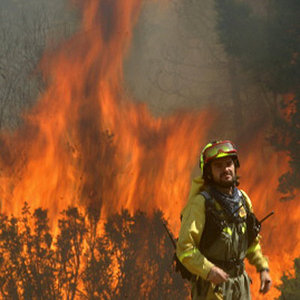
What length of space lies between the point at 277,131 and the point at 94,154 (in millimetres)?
2143

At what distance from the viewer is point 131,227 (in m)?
4.81

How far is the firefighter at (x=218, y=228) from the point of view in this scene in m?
2.47

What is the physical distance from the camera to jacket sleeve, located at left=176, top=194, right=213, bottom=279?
2.36 metres

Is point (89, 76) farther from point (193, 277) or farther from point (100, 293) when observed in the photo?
point (193, 277)

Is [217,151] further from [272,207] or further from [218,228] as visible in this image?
[272,207]

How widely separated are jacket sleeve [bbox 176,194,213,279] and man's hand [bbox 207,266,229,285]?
0.02 m

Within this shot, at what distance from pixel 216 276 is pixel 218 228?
0.30 m

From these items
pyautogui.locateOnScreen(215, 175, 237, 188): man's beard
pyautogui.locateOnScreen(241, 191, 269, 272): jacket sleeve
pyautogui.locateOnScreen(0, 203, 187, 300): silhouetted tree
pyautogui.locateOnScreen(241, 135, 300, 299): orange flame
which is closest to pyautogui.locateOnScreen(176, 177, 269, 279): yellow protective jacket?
pyautogui.locateOnScreen(215, 175, 237, 188): man's beard

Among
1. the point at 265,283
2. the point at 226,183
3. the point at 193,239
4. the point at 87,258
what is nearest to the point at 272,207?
the point at 87,258

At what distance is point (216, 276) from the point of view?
7.55ft

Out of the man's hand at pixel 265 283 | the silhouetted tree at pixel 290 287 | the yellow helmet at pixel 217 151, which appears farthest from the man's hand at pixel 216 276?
the silhouetted tree at pixel 290 287

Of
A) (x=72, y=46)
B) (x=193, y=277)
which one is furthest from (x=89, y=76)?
(x=193, y=277)

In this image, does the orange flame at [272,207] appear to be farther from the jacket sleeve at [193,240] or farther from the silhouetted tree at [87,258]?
the jacket sleeve at [193,240]

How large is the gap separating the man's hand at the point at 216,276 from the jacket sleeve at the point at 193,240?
21mm
